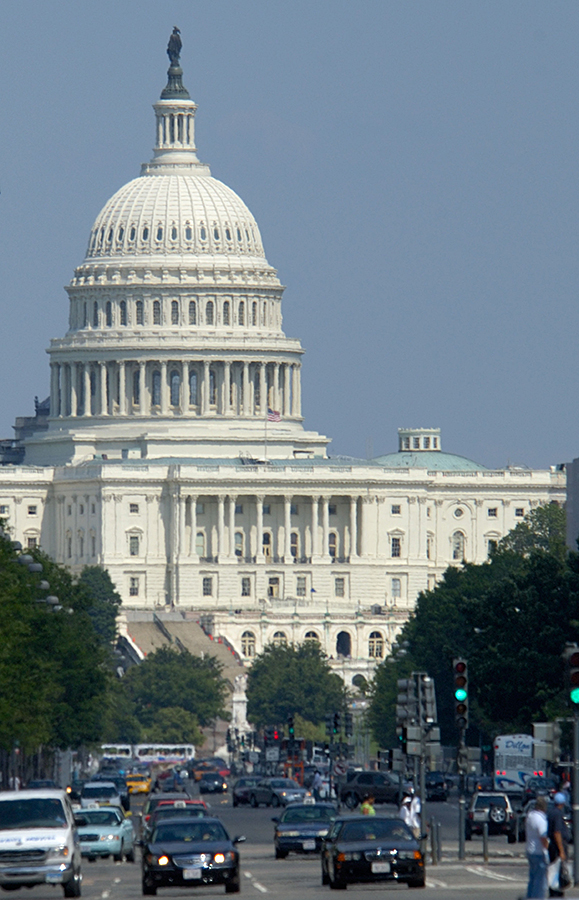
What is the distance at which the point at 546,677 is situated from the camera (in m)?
117

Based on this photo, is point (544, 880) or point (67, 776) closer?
point (544, 880)

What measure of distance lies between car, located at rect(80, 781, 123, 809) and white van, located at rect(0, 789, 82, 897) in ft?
99.4

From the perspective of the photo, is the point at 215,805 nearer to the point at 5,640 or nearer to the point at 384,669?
the point at 5,640

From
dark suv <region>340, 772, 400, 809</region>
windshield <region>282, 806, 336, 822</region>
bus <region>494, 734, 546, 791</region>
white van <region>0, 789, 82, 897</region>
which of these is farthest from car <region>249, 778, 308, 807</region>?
white van <region>0, 789, 82, 897</region>

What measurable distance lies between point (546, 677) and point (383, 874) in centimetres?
5836

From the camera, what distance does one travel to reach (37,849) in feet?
194

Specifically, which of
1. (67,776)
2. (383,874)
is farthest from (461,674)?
(67,776)

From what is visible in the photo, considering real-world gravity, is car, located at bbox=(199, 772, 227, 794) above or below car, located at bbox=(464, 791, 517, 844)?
above

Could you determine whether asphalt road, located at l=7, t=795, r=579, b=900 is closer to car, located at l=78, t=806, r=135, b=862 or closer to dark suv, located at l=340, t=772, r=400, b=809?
car, located at l=78, t=806, r=135, b=862

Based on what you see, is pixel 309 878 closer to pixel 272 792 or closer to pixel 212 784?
pixel 272 792

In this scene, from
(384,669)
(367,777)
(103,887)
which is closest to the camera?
(103,887)

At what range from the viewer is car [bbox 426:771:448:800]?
12494cm

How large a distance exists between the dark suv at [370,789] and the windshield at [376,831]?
4480cm

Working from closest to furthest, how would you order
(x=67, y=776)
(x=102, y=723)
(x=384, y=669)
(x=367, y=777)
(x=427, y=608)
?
1. (x=367, y=777)
2. (x=67, y=776)
3. (x=102, y=723)
4. (x=427, y=608)
5. (x=384, y=669)
